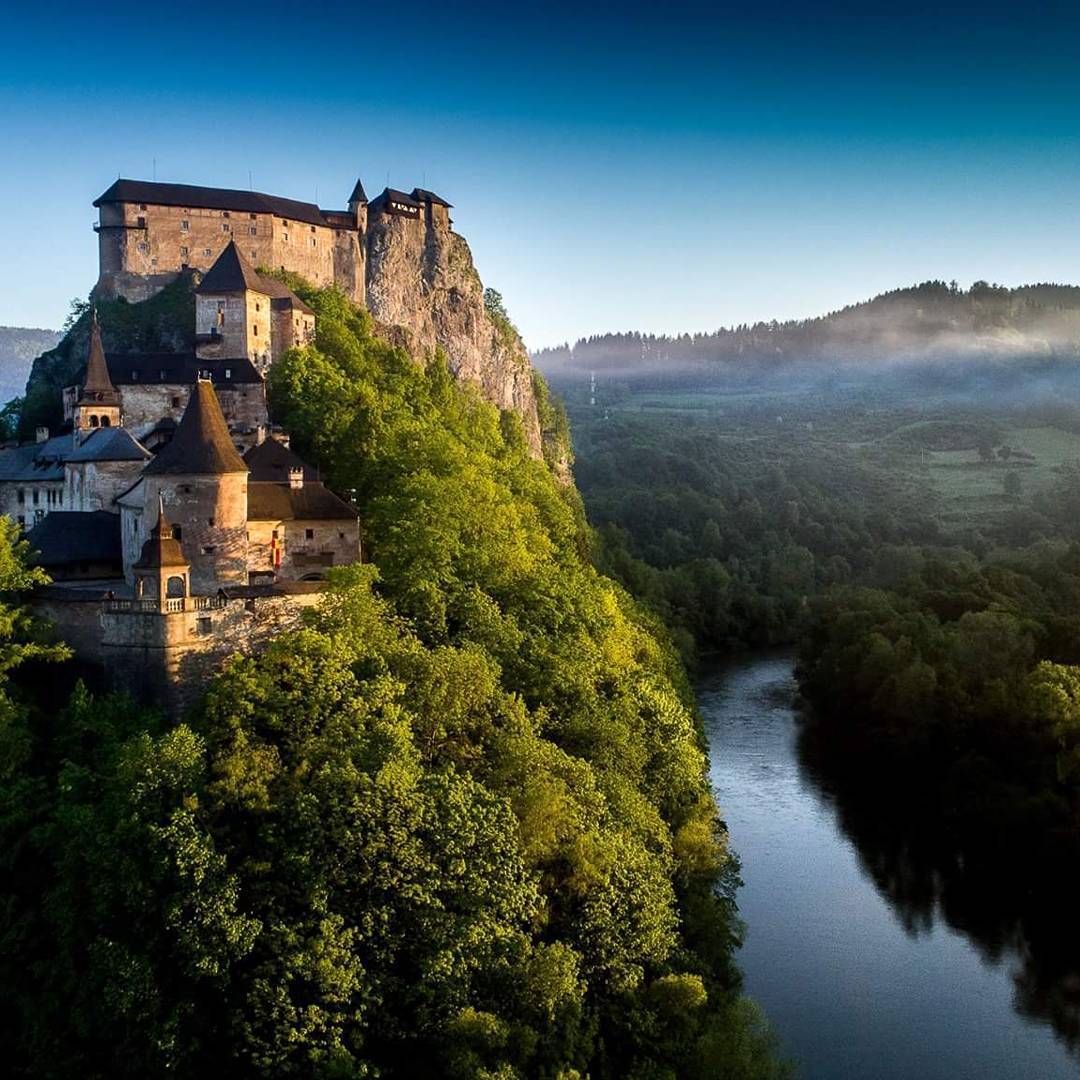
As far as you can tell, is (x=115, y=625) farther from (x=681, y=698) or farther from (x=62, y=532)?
(x=681, y=698)

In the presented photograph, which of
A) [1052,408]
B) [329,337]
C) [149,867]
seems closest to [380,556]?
[149,867]

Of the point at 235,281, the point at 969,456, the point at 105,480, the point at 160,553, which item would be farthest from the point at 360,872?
the point at 969,456

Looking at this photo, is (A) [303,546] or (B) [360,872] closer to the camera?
(B) [360,872]

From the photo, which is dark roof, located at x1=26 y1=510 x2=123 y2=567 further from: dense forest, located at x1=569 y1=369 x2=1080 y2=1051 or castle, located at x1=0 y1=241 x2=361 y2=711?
dense forest, located at x1=569 y1=369 x2=1080 y2=1051

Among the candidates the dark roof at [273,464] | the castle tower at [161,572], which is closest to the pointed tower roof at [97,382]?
the dark roof at [273,464]

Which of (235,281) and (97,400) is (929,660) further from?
(97,400)

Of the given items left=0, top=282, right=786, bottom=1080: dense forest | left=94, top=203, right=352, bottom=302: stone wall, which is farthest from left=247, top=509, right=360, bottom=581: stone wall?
left=94, top=203, right=352, bottom=302: stone wall

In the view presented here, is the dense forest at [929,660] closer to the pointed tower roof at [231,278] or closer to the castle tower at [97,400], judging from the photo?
the pointed tower roof at [231,278]
